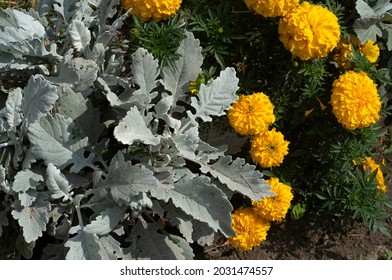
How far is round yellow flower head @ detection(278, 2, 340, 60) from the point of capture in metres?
2.58

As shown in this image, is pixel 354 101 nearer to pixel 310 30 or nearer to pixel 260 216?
pixel 310 30

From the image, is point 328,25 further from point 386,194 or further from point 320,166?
point 386,194

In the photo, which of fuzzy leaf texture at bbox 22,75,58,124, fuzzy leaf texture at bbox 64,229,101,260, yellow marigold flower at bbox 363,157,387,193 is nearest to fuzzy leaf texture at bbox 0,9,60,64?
fuzzy leaf texture at bbox 22,75,58,124

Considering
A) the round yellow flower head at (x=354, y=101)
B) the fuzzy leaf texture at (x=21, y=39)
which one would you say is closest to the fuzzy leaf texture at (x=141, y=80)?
the fuzzy leaf texture at (x=21, y=39)

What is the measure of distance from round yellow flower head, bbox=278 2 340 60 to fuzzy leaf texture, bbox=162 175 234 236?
0.68 meters

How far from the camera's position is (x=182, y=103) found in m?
3.15

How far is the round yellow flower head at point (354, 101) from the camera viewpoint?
103 inches

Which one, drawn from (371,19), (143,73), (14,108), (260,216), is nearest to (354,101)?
(371,19)

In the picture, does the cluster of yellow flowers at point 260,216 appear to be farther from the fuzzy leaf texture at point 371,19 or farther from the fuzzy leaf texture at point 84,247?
the fuzzy leaf texture at point 371,19

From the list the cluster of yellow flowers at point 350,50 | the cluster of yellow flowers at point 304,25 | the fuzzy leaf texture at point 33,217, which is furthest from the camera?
the cluster of yellow flowers at point 350,50

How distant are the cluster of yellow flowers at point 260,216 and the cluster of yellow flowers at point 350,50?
0.62 meters

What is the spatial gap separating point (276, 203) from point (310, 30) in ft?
2.53

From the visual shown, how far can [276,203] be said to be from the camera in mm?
2771

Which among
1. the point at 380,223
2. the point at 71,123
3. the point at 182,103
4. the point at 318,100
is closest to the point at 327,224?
the point at 380,223
